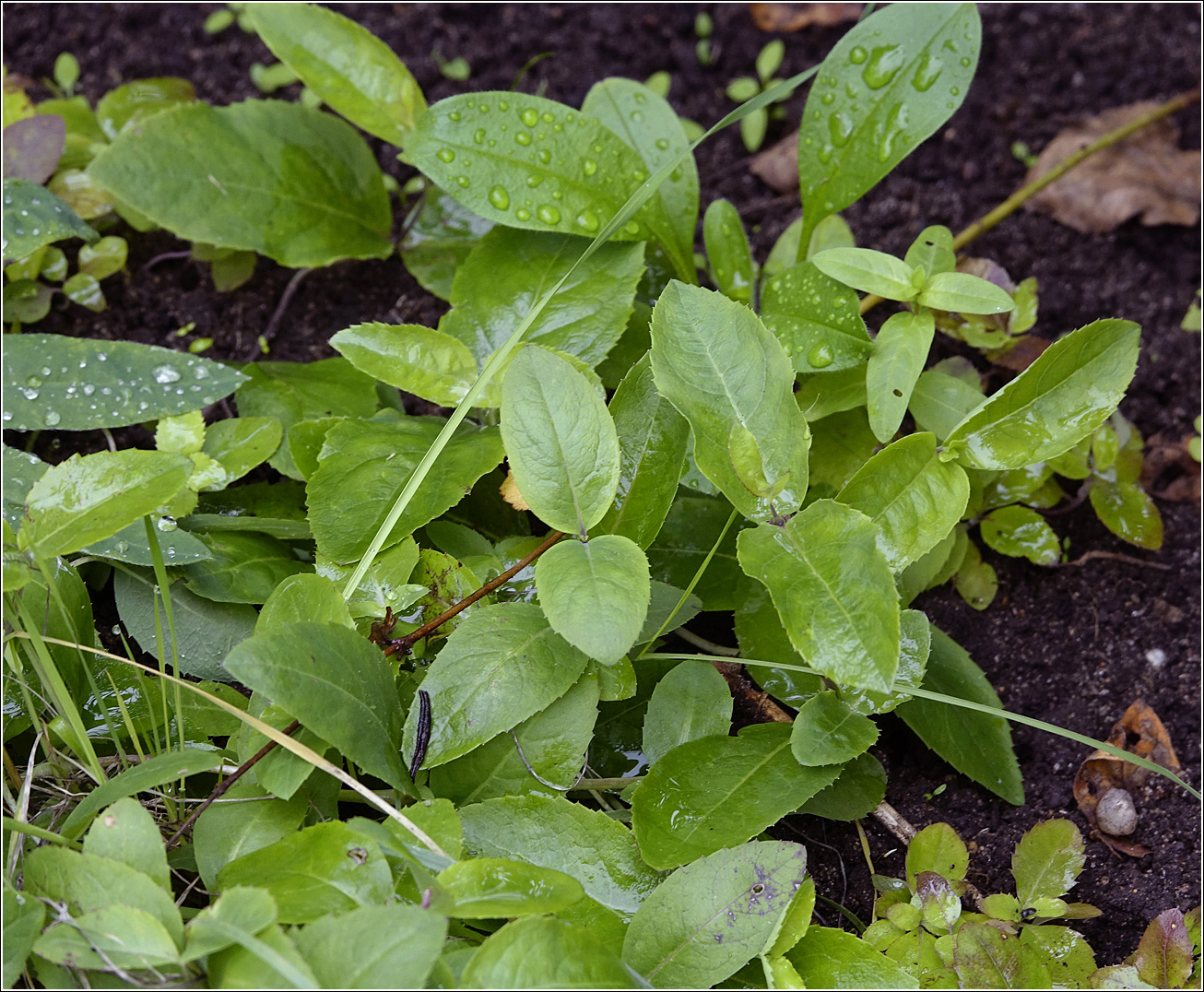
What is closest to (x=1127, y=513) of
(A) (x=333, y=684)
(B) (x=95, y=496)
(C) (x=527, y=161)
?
(C) (x=527, y=161)

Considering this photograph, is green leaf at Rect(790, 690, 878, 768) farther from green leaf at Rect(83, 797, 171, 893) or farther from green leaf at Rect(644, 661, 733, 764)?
green leaf at Rect(83, 797, 171, 893)

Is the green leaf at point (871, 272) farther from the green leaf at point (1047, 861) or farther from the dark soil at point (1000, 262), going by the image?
the green leaf at point (1047, 861)

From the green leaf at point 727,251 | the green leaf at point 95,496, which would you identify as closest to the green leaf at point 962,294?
the green leaf at point 727,251

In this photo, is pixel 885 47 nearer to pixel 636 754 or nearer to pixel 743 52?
pixel 743 52

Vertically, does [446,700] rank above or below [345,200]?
below

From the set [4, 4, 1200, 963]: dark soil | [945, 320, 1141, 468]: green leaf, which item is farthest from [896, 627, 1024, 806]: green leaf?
[945, 320, 1141, 468]: green leaf

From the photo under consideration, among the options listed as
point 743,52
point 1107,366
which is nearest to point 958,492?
point 1107,366
